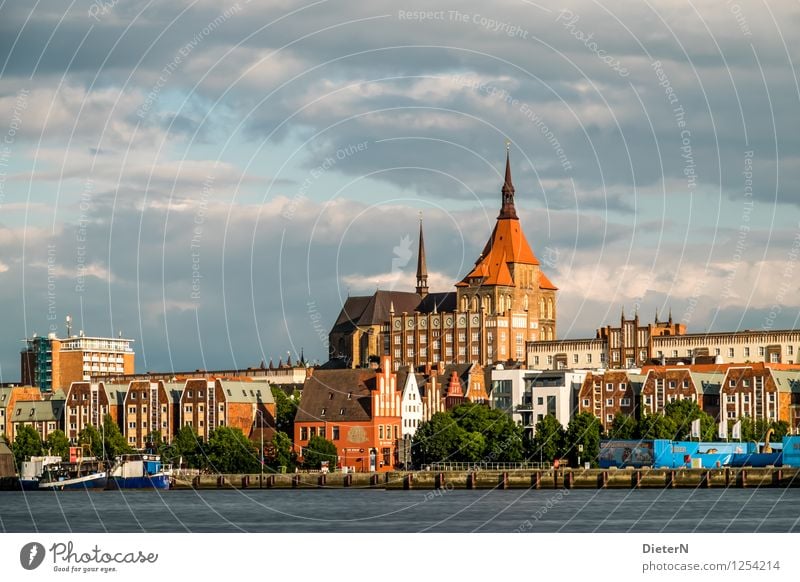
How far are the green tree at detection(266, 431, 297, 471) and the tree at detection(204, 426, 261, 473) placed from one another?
1.24 meters

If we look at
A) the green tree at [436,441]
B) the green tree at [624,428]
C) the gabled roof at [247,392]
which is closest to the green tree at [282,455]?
the green tree at [436,441]

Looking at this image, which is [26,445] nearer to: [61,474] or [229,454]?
[61,474]

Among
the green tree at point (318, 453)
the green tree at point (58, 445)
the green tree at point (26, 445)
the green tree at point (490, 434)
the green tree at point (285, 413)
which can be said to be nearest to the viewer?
the green tree at point (490, 434)

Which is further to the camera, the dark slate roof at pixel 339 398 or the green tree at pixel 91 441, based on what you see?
the green tree at pixel 91 441

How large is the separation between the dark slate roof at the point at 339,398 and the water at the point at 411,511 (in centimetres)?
2753

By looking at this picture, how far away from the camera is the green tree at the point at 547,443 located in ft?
506

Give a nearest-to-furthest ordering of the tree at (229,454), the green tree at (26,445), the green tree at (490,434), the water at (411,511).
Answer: the water at (411,511) → the green tree at (490,434) → the tree at (229,454) → the green tree at (26,445)

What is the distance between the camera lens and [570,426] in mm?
156375

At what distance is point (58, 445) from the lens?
6949 inches

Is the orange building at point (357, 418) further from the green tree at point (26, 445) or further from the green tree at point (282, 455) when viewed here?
the green tree at point (26, 445)

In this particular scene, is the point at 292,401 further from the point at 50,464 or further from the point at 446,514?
the point at 446,514

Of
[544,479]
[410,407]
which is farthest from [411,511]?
[410,407]
